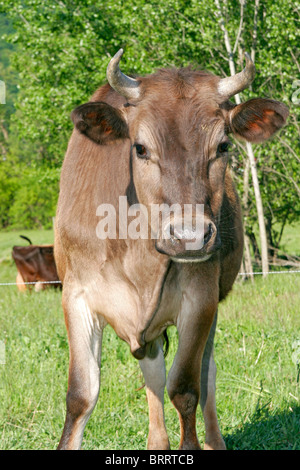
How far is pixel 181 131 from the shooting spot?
364 centimetres

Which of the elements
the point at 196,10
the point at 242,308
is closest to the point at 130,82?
the point at 242,308

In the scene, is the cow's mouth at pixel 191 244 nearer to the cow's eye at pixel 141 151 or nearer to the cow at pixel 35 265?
the cow's eye at pixel 141 151

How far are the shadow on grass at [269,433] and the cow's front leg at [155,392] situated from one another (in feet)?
1.56

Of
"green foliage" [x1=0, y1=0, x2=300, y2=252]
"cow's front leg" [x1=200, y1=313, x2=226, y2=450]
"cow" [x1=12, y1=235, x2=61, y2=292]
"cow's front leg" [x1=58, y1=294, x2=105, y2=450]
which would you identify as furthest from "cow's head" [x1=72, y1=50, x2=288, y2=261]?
"cow" [x1=12, y1=235, x2=61, y2=292]

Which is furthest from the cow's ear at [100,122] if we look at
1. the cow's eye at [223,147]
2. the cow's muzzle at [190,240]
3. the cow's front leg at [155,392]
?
the cow's front leg at [155,392]

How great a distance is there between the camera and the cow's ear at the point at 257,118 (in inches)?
160

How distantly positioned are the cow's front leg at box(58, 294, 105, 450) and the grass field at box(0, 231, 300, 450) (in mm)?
576

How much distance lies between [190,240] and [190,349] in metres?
0.94

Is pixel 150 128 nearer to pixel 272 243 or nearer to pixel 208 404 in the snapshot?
pixel 208 404

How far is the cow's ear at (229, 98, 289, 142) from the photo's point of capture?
4.06m

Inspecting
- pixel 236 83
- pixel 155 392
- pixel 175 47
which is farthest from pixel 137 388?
pixel 175 47

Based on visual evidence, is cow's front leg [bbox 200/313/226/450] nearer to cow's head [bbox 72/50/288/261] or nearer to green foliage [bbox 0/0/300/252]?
cow's head [bbox 72/50/288/261]

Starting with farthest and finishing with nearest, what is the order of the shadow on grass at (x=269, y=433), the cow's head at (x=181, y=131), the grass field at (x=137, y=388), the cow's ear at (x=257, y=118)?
1. the grass field at (x=137, y=388)
2. the shadow on grass at (x=269, y=433)
3. the cow's ear at (x=257, y=118)
4. the cow's head at (x=181, y=131)
